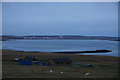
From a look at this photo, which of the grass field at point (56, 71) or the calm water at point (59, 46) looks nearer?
the grass field at point (56, 71)

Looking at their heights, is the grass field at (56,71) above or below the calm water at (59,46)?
below

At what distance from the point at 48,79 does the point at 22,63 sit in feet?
5.23

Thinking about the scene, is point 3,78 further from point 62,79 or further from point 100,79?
point 100,79

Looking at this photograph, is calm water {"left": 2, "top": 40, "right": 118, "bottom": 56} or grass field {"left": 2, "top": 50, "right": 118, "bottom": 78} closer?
grass field {"left": 2, "top": 50, "right": 118, "bottom": 78}

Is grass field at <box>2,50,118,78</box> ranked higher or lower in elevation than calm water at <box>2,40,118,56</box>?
lower

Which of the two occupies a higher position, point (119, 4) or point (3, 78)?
point (119, 4)

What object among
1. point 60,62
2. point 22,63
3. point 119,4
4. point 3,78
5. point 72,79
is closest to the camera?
point 119,4

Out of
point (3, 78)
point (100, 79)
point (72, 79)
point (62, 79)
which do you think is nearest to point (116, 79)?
point (100, 79)

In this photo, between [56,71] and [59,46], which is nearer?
[56,71]

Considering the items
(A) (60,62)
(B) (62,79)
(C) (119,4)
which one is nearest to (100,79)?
(B) (62,79)

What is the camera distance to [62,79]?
245 centimetres

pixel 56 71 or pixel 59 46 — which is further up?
pixel 59 46

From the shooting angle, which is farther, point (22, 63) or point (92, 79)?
point (22, 63)

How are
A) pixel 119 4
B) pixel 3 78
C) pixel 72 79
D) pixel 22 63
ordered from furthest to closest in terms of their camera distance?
pixel 22 63
pixel 72 79
pixel 3 78
pixel 119 4
